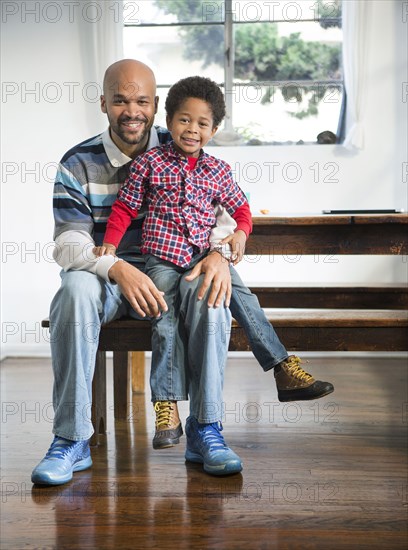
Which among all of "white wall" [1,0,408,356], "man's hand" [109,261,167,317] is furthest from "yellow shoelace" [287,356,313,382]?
"white wall" [1,0,408,356]

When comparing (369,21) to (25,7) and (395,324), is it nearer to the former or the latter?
(25,7)

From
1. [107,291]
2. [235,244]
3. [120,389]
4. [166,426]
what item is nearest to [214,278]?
[235,244]

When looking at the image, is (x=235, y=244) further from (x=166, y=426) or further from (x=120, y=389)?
(x=120, y=389)

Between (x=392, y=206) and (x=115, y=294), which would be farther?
(x=392, y=206)

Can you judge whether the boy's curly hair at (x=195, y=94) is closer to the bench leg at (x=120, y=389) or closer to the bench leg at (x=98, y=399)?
the bench leg at (x=98, y=399)

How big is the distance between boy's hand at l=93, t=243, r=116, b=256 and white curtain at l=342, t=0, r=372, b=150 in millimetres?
2537

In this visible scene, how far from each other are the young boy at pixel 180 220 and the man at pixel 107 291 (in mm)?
36

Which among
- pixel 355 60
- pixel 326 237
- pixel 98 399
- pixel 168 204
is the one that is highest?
pixel 355 60

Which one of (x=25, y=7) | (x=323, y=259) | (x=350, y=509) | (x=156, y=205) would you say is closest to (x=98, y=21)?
(x=25, y=7)

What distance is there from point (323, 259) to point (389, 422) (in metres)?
1.78

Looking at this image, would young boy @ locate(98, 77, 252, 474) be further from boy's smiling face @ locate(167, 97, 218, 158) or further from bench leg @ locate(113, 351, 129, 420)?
bench leg @ locate(113, 351, 129, 420)

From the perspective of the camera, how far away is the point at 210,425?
2.33 metres

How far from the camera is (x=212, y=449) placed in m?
2.31

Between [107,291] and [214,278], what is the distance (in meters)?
0.31
